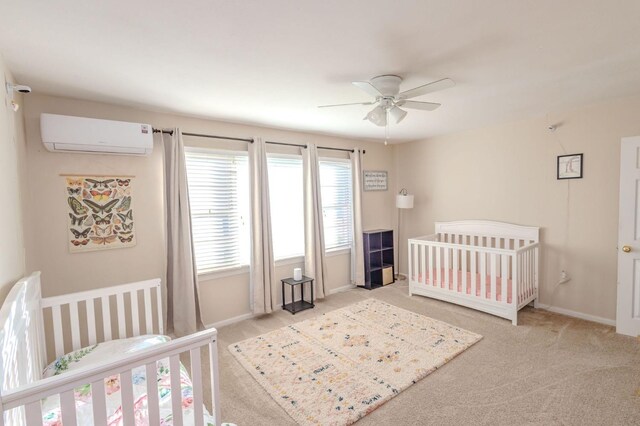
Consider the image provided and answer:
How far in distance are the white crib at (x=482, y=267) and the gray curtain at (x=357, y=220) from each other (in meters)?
0.76

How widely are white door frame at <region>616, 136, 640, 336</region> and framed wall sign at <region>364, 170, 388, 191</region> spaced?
2.83 metres

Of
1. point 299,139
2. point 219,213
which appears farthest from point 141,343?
point 299,139

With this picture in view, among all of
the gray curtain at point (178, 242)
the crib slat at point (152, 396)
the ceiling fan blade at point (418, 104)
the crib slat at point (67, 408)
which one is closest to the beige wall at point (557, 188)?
the ceiling fan blade at point (418, 104)

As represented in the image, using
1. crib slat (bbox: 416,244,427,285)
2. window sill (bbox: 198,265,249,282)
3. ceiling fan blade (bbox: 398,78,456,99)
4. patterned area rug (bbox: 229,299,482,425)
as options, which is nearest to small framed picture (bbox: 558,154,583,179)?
crib slat (bbox: 416,244,427,285)

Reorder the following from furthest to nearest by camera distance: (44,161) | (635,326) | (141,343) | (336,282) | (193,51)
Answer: (336,282), (635,326), (44,161), (141,343), (193,51)

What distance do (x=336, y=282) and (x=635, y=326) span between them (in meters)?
3.19

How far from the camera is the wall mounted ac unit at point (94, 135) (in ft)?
7.72

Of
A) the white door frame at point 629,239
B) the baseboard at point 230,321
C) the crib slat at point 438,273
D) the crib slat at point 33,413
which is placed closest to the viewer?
the crib slat at point 33,413

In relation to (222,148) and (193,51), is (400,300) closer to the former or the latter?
(222,148)

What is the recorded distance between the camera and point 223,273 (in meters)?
3.44

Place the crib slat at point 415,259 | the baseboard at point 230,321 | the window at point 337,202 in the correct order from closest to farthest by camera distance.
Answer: the baseboard at point 230,321, the crib slat at point 415,259, the window at point 337,202

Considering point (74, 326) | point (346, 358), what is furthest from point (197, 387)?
point (346, 358)

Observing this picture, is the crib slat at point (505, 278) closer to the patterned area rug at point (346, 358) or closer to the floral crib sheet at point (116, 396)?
the patterned area rug at point (346, 358)

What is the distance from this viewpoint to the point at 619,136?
3.04m
